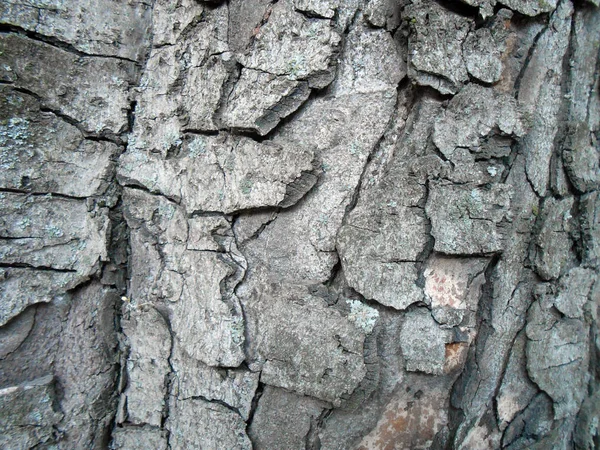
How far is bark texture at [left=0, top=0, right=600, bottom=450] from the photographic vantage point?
0.98 m

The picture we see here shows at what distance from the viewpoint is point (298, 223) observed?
3.47 feet

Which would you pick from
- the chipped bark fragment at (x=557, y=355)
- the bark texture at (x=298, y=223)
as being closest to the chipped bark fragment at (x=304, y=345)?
the bark texture at (x=298, y=223)

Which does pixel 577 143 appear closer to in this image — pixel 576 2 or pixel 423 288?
pixel 576 2

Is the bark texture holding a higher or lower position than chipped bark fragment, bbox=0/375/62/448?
higher

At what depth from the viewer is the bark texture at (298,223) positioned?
985 mm

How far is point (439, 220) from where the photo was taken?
0.96 m

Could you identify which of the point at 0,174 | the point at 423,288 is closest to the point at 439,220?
the point at 423,288

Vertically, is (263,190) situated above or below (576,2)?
below

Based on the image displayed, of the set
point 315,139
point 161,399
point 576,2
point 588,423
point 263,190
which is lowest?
point 161,399

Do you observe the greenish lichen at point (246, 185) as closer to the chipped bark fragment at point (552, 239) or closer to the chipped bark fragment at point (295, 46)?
the chipped bark fragment at point (295, 46)

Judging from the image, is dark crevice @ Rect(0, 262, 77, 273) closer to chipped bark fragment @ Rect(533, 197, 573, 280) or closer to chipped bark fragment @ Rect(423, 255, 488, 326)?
chipped bark fragment @ Rect(423, 255, 488, 326)

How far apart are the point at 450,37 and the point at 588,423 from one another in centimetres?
108

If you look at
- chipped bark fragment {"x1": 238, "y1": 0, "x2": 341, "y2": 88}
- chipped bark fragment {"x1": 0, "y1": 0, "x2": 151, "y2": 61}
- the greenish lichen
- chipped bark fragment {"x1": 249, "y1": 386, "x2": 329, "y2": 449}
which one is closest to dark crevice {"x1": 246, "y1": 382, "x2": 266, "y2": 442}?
chipped bark fragment {"x1": 249, "y1": 386, "x2": 329, "y2": 449}

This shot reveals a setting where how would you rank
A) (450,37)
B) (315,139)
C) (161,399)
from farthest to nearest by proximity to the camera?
(161,399), (315,139), (450,37)
